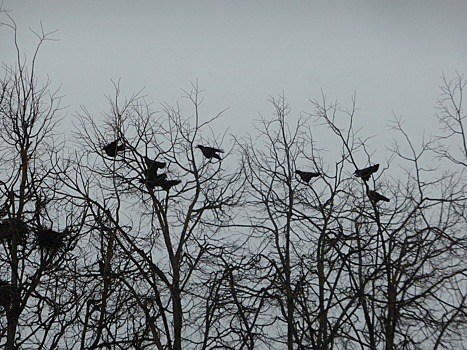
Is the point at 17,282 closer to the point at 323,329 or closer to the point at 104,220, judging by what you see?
the point at 104,220

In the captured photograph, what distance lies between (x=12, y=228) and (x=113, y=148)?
1.87 m

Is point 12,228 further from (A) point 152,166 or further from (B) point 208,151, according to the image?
(B) point 208,151

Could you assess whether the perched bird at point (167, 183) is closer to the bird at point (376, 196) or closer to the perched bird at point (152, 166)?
the perched bird at point (152, 166)

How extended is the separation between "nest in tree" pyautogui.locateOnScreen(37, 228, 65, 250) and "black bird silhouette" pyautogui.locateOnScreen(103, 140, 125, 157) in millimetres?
1388

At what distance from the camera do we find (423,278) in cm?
1068

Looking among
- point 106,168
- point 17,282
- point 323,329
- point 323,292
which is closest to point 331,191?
point 323,292

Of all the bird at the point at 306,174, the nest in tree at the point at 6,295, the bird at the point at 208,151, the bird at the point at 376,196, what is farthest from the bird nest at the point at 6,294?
the bird at the point at 376,196

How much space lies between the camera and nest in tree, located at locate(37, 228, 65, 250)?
422 inches

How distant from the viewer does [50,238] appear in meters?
10.8

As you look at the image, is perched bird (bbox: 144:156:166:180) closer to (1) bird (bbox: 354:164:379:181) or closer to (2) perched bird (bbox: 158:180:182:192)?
(2) perched bird (bbox: 158:180:182:192)

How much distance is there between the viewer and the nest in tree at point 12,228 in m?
10.4

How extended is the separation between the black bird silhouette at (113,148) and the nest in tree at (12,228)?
163cm

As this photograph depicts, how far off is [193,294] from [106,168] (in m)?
2.41

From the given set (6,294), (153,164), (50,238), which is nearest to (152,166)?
(153,164)
